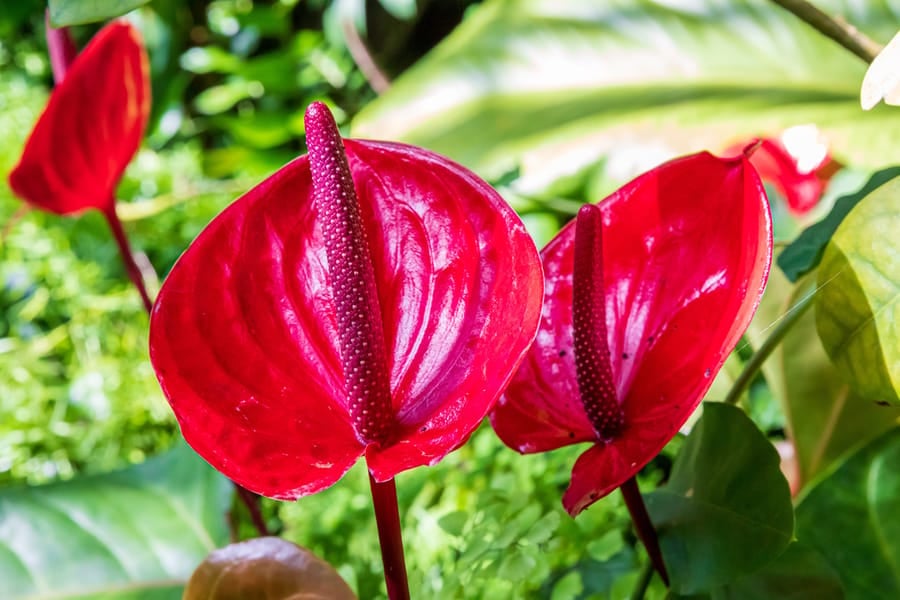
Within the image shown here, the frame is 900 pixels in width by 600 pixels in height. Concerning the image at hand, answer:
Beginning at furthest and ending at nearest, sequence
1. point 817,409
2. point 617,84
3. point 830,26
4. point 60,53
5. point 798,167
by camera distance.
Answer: point 617,84 < point 798,167 < point 60,53 < point 817,409 < point 830,26

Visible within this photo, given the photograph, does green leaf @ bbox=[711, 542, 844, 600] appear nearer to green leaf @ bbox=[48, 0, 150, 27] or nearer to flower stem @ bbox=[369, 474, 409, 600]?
flower stem @ bbox=[369, 474, 409, 600]

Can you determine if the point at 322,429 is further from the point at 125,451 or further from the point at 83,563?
the point at 125,451

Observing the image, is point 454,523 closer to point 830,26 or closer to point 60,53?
point 830,26

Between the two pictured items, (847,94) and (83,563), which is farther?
(847,94)

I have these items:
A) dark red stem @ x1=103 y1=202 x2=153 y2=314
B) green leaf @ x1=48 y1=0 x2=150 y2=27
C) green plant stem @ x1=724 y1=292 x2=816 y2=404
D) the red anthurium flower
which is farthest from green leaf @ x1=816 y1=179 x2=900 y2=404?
the red anthurium flower

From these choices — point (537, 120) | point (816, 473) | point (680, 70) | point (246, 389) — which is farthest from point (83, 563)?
point (680, 70)

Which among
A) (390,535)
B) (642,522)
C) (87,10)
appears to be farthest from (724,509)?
(87,10)
